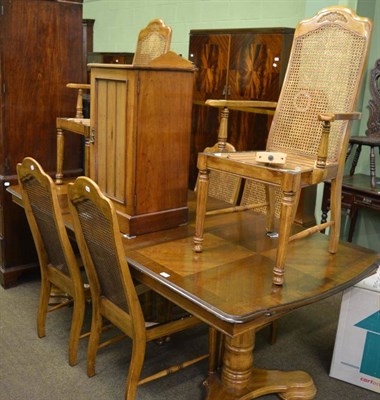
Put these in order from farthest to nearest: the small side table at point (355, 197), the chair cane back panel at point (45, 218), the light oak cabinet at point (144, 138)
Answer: the small side table at point (355, 197), the chair cane back panel at point (45, 218), the light oak cabinet at point (144, 138)

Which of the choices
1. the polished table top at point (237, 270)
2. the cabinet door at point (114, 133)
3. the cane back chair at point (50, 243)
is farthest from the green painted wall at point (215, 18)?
the cane back chair at point (50, 243)

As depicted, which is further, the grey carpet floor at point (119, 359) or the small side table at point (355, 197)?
the small side table at point (355, 197)

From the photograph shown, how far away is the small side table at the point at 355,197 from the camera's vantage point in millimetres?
3393

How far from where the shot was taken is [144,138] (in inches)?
87.5

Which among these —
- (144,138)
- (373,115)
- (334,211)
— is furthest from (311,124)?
(373,115)

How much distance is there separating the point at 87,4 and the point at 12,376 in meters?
5.94

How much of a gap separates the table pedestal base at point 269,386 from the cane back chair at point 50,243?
0.70 m

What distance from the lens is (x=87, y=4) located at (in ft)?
23.2

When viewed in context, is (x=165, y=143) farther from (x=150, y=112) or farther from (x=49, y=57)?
(x=49, y=57)

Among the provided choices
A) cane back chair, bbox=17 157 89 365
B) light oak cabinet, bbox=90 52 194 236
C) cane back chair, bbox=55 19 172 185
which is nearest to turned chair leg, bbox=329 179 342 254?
light oak cabinet, bbox=90 52 194 236

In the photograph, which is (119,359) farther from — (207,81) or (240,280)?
(207,81)

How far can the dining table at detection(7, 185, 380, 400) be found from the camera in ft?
5.77

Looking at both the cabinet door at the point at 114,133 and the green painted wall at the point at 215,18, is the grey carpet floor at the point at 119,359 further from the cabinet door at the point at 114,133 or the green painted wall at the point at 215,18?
the green painted wall at the point at 215,18

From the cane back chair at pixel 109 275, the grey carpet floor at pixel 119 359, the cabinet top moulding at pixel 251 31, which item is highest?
the cabinet top moulding at pixel 251 31
